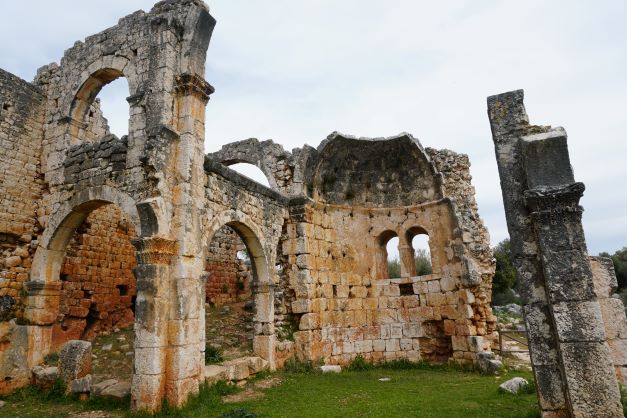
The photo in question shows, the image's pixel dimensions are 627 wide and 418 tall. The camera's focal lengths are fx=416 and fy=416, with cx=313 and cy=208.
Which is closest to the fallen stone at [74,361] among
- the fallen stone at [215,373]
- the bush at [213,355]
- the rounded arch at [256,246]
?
the fallen stone at [215,373]

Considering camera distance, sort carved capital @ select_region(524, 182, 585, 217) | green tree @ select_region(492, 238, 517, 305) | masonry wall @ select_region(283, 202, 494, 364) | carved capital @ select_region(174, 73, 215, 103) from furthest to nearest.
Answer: green tree @ select_region(492, 238, 517, 305) < masonry wall @ select_region(283, 202, 494, 364) < carved capital @ select_region(174, 73, 215, 103) < carved capital @ select_region(524, 182, 585, 217)

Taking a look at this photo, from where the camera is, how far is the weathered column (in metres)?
4.38

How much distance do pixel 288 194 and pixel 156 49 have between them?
5.23 metres

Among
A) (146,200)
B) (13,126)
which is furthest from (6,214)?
(146,200)

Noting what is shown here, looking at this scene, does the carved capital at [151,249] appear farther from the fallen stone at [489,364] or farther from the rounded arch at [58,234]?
the fallen stone at [489,364]

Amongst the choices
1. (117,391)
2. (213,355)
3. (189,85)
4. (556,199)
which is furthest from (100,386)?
(556,199)

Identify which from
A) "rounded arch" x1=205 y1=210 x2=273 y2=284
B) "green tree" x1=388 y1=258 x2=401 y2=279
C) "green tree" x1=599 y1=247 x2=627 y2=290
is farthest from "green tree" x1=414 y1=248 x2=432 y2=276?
"rounded arch" x1=205 y1=210 x2=273 y2=284

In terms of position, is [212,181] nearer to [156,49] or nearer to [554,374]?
[156,49]

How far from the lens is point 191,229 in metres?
7.75

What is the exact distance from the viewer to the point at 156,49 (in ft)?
27.3

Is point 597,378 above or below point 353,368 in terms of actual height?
above

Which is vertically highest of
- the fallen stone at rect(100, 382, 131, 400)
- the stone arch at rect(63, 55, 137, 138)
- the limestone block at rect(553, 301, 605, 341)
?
the stone arch at rect(63, 55, 137, 138)

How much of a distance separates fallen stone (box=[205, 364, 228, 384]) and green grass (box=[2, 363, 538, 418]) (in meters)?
0.15

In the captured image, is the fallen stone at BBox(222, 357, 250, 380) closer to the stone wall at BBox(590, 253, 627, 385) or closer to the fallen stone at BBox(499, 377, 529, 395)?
the fallen stone at BBox(499, 377, 529, 395)
